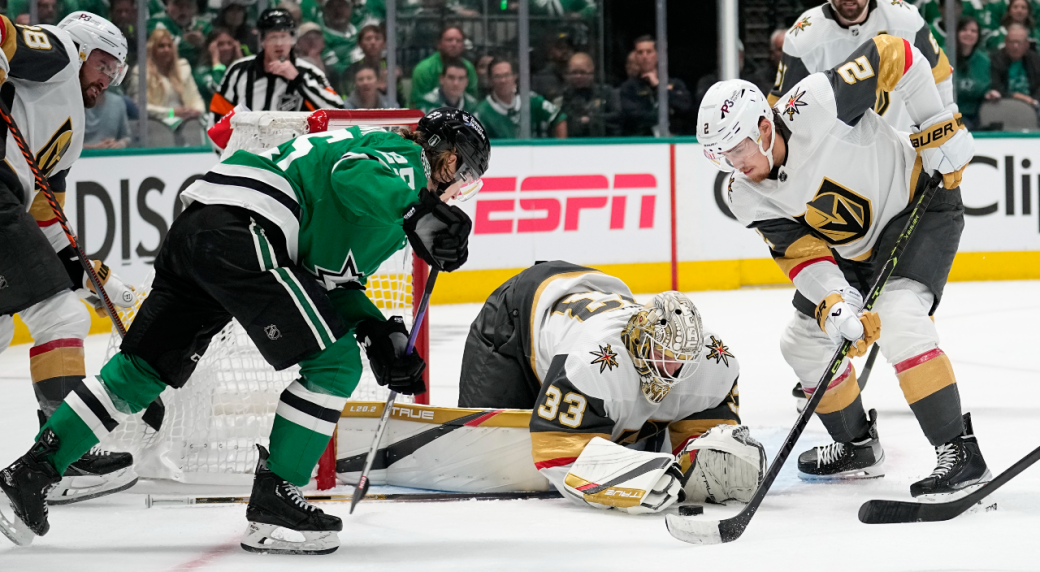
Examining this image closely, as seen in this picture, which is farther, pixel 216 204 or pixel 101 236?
pixel 101 236

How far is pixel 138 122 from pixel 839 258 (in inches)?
160

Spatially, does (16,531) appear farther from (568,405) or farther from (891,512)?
(891,512)

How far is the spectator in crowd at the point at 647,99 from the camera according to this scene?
7.07 meters

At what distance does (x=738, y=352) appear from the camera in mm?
4918

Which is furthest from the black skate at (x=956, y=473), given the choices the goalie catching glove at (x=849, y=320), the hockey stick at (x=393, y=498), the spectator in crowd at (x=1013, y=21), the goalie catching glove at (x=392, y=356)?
the spectator in crowd at (x=1013, y=21)

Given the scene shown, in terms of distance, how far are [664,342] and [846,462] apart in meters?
0.71

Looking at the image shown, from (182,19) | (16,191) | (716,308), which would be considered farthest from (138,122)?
(16,191)

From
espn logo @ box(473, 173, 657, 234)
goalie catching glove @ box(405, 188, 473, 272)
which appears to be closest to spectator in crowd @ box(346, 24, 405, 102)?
espn logo @ box(473, 173, 657, 234)

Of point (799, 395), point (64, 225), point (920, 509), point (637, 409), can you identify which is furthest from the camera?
point (799, 395)

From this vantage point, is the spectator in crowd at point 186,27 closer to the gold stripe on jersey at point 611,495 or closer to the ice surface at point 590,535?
the ice surface at point 590,535

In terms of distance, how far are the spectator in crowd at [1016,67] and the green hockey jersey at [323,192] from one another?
6046 mm

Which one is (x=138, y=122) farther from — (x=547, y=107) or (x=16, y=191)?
(x=16, y=191)

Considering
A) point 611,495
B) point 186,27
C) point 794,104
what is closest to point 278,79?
point 186,27

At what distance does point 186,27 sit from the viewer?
6.37 metres
